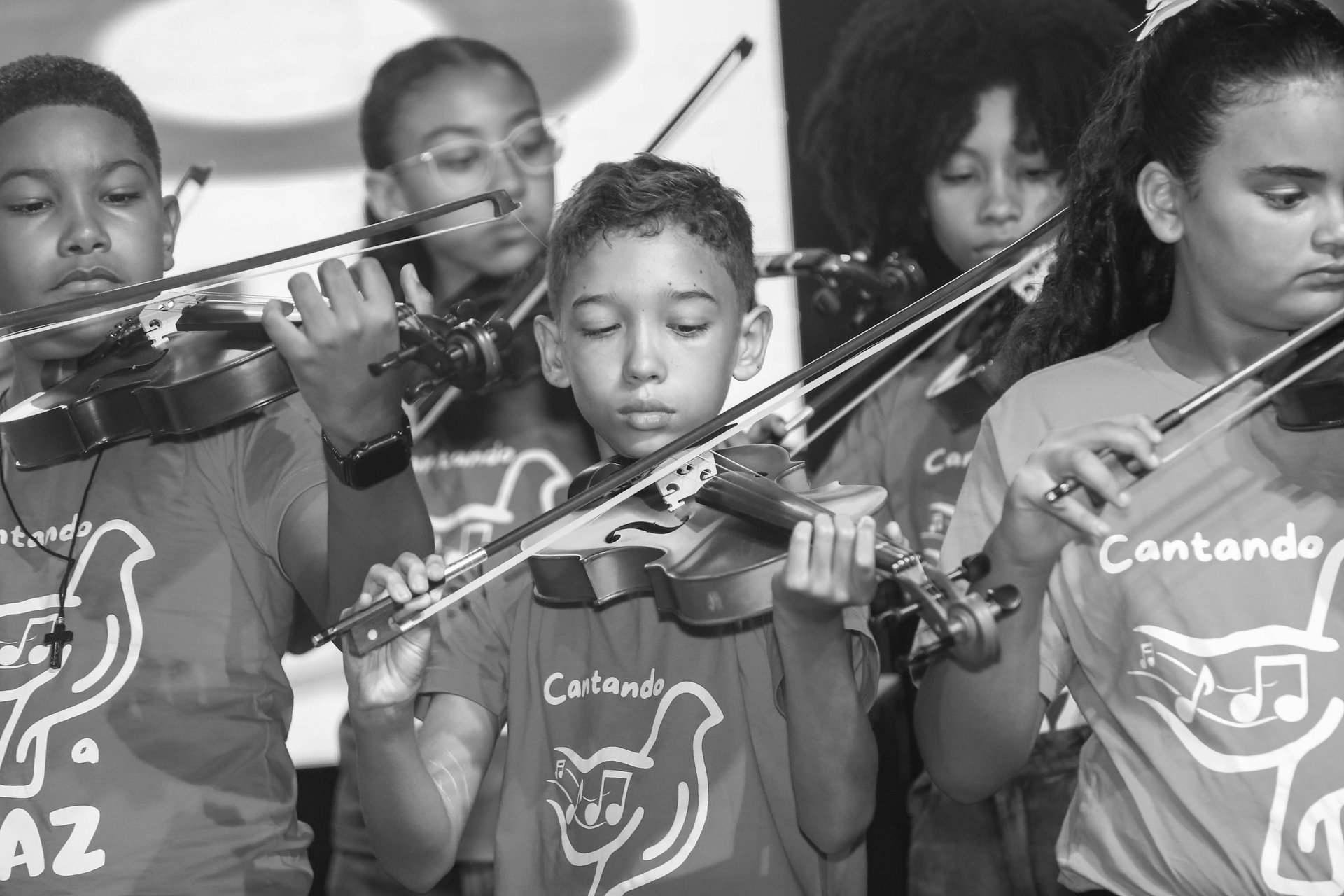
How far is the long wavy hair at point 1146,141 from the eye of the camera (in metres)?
1.37

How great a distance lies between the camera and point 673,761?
4.68ft

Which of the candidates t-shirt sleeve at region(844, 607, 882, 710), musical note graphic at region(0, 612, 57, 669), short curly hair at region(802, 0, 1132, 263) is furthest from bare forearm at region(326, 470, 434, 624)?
short curly hair at region(802, 0, 1132, 263)

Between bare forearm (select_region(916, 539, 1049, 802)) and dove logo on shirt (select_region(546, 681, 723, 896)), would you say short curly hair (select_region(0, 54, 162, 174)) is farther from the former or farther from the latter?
bare forearm (select_region(916, 539, 1049, 802))

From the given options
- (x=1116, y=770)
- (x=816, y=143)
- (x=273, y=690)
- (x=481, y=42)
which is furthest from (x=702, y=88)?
(x=1116, y=770)

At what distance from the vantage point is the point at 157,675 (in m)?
1.53

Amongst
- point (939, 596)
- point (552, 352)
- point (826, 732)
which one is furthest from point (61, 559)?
point (939, 596)

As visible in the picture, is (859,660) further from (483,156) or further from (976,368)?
(483,156)

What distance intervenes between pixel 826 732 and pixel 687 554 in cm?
22

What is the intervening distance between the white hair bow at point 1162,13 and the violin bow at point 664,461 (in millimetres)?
204

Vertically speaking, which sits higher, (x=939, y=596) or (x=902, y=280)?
(x=902, y=280)

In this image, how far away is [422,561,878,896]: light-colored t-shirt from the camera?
1400 mm

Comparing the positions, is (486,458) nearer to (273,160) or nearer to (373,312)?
(273,160)

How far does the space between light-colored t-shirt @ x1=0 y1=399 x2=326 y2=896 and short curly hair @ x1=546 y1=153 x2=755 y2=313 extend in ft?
1.15

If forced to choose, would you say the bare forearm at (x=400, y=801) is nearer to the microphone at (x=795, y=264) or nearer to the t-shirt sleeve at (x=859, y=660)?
the t-shirt sleeve at (x=859, y=660)
